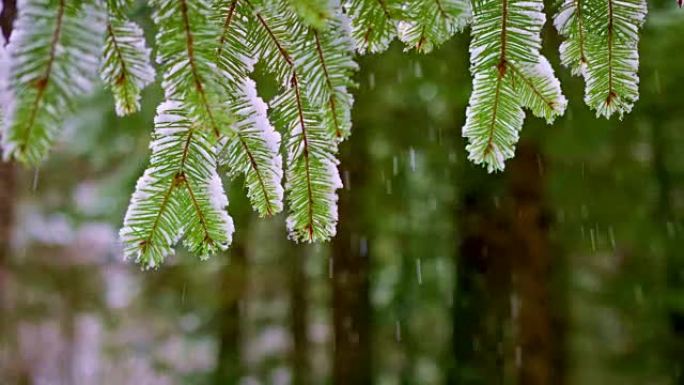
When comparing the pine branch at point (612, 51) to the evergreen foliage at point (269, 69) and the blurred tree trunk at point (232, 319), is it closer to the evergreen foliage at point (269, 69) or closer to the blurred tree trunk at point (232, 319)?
the evergreen foliage at point (269, 69)

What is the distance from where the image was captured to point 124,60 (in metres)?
1.05

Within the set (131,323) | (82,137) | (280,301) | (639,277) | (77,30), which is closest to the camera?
(77,30)

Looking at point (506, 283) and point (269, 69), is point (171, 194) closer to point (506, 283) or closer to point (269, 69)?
point (269, 69)

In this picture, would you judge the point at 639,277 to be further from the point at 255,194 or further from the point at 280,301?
the point at 255,194

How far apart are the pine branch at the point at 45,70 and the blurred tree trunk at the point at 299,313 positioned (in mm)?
6600

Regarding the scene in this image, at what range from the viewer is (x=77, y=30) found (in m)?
0.91

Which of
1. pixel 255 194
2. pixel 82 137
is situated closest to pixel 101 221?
pixel 82 137

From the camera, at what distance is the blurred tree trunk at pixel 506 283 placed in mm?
5363

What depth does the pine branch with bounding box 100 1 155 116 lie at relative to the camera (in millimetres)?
1043

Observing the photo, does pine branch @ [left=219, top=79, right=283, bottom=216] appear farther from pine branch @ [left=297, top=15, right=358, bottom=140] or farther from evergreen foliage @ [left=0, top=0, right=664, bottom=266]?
pine branch @ [left=297, top=15, right=358, bottom=140]

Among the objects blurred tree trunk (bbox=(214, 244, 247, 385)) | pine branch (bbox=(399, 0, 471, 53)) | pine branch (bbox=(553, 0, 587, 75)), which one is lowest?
blurred tree trunk (bbox=(214, 244, 247, 385))

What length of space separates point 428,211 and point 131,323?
19.6 feet

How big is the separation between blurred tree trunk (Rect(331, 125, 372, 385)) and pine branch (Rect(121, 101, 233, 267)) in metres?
4.78

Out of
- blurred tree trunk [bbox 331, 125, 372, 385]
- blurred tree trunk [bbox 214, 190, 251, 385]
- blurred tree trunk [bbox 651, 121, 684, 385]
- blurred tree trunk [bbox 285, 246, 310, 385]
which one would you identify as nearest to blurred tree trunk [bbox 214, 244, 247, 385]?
blurred tree trunk [bbox 214, 190, 251, 385]
